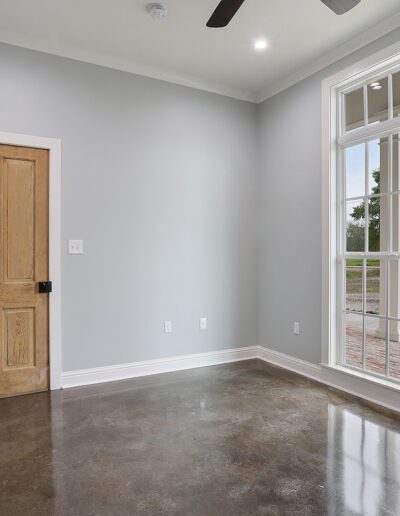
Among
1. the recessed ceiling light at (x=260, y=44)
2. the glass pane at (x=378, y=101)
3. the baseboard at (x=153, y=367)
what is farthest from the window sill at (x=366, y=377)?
the recessed ceiling light at (x=260, y=44)

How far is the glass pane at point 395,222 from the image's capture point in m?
2.91

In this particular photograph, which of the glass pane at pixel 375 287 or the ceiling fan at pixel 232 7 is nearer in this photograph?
the ceiling fan at pixel 232 7

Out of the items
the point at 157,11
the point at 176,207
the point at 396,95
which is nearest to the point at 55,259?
the point at 176,207

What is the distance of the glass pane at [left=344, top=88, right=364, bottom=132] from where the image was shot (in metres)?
3.15

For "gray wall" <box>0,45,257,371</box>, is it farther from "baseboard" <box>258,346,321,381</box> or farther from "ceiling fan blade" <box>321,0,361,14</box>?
"ceiling fan blade" <box>321,0,361,14</box>

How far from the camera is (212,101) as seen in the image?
3895mm

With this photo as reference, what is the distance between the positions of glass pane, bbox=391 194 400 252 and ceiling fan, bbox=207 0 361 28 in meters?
1.49

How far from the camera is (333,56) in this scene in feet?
10.6

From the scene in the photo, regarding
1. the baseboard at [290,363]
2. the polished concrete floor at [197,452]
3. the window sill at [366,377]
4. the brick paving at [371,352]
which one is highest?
the brick paving at [371,352]

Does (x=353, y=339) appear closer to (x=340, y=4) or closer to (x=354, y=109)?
(x=354, y=109)

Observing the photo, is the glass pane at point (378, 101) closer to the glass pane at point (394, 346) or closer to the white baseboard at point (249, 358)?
the glass pane at point (394, 346)

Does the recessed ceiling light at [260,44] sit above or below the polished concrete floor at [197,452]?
above

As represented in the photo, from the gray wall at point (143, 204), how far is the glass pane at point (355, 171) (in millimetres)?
1125

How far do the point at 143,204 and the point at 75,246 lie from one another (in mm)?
737
